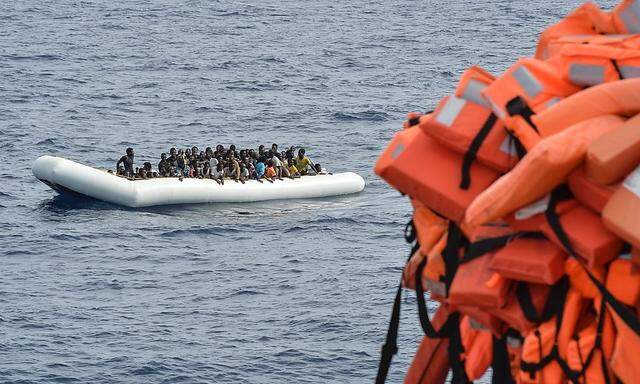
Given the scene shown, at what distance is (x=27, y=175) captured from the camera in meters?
84.9

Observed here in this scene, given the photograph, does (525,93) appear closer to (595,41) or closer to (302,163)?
(595,41)

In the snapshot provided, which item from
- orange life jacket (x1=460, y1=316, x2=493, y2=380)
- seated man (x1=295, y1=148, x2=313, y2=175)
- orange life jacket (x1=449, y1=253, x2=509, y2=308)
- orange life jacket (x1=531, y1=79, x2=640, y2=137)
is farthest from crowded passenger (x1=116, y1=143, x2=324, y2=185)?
orange life jacket (x1=531, y1=79, x2=640, y2=137)

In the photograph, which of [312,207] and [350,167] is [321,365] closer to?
Result: [312,207]

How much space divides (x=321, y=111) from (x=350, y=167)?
72.4 feet

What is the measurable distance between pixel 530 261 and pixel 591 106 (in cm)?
127

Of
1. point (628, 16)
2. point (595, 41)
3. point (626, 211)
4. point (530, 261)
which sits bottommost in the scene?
point (530, 261)

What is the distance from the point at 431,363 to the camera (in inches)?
571

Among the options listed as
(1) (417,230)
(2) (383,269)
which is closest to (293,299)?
(2) (383,269)

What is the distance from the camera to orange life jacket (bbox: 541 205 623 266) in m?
11.6

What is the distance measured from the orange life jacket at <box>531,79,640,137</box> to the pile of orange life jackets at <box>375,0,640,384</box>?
0.01m

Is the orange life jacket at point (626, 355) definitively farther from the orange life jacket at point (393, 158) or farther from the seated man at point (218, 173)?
the seated man at point (218, 173)

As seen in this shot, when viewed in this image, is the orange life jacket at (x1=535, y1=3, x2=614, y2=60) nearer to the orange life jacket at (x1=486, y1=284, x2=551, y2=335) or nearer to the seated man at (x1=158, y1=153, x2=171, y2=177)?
the orange life jacket at (x1=486, y1=284, x2=551, y2=335)

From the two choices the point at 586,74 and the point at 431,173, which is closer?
the point at 586,74

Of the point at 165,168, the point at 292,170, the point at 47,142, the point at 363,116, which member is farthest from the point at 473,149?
the point at 363,116
